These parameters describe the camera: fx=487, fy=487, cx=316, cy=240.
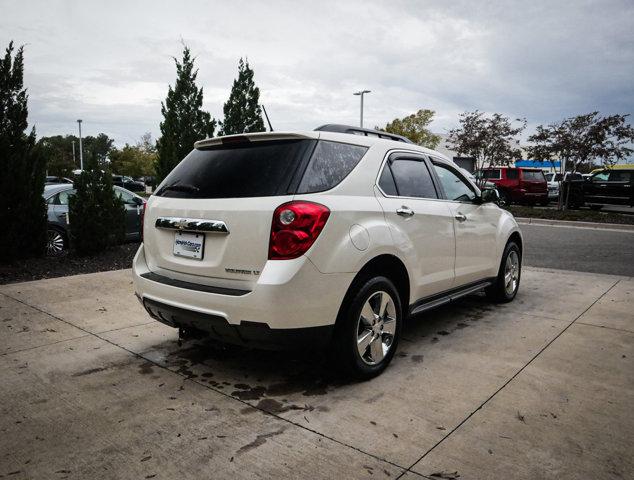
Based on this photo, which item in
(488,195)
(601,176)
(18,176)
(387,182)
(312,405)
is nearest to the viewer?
(312,405)

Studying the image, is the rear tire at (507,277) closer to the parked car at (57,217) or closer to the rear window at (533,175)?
the parked car at (57,217)

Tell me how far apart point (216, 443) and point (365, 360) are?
1244 mm

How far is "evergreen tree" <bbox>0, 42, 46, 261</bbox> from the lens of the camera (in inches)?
286

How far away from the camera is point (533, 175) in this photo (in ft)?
74.5

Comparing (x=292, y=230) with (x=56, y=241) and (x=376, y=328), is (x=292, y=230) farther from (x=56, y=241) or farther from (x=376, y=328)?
(x=56, y=241)

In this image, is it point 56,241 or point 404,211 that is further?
point 56,241

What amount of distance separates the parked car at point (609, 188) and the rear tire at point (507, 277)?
17.8m

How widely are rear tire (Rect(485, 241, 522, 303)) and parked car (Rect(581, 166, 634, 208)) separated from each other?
58.6 feet

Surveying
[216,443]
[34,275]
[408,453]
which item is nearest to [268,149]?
[216,443]

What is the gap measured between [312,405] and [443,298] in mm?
1778

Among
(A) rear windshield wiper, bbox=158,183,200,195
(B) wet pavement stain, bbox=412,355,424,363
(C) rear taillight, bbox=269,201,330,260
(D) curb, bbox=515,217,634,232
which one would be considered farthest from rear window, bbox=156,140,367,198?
(D) curb, bbox=515,217,634,232

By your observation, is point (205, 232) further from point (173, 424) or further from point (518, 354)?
point (518, 354)

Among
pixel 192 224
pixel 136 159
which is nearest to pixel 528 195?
pixel 192 224

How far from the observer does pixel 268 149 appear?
10.7 ft
